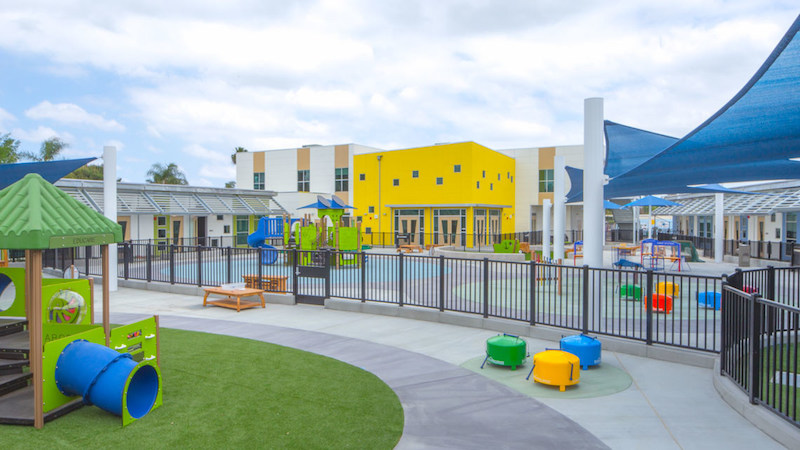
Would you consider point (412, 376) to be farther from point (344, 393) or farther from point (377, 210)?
point (377, 210)

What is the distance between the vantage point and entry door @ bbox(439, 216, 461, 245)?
42781 mm

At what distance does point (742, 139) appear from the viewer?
36.2 ft

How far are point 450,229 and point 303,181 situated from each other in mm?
17177

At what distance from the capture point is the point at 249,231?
39062 mm

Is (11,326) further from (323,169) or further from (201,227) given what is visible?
(323,169)

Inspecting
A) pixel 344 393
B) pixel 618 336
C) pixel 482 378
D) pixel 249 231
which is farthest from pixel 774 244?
pixel 249 231

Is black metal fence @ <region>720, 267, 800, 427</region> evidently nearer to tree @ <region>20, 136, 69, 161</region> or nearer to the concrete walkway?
the concrete walkway

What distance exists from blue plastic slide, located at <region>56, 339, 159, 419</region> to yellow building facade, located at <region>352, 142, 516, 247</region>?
3429 centimetres

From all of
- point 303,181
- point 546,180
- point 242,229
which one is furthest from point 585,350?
point 303,181

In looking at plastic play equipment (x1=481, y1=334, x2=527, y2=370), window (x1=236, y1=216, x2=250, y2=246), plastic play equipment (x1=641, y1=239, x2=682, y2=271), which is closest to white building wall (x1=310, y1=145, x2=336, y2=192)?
window (x1=236, y1=216, x2=250, y2=246)

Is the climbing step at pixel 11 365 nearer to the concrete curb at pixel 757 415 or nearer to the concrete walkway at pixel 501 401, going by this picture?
the concrete walkway at pixel 501 401

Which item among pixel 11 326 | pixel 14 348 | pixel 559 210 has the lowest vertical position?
pixel 14 348

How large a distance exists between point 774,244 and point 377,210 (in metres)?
28.8

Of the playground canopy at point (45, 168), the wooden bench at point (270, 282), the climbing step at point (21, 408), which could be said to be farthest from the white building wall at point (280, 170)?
the climbing step at point (21, 408)
